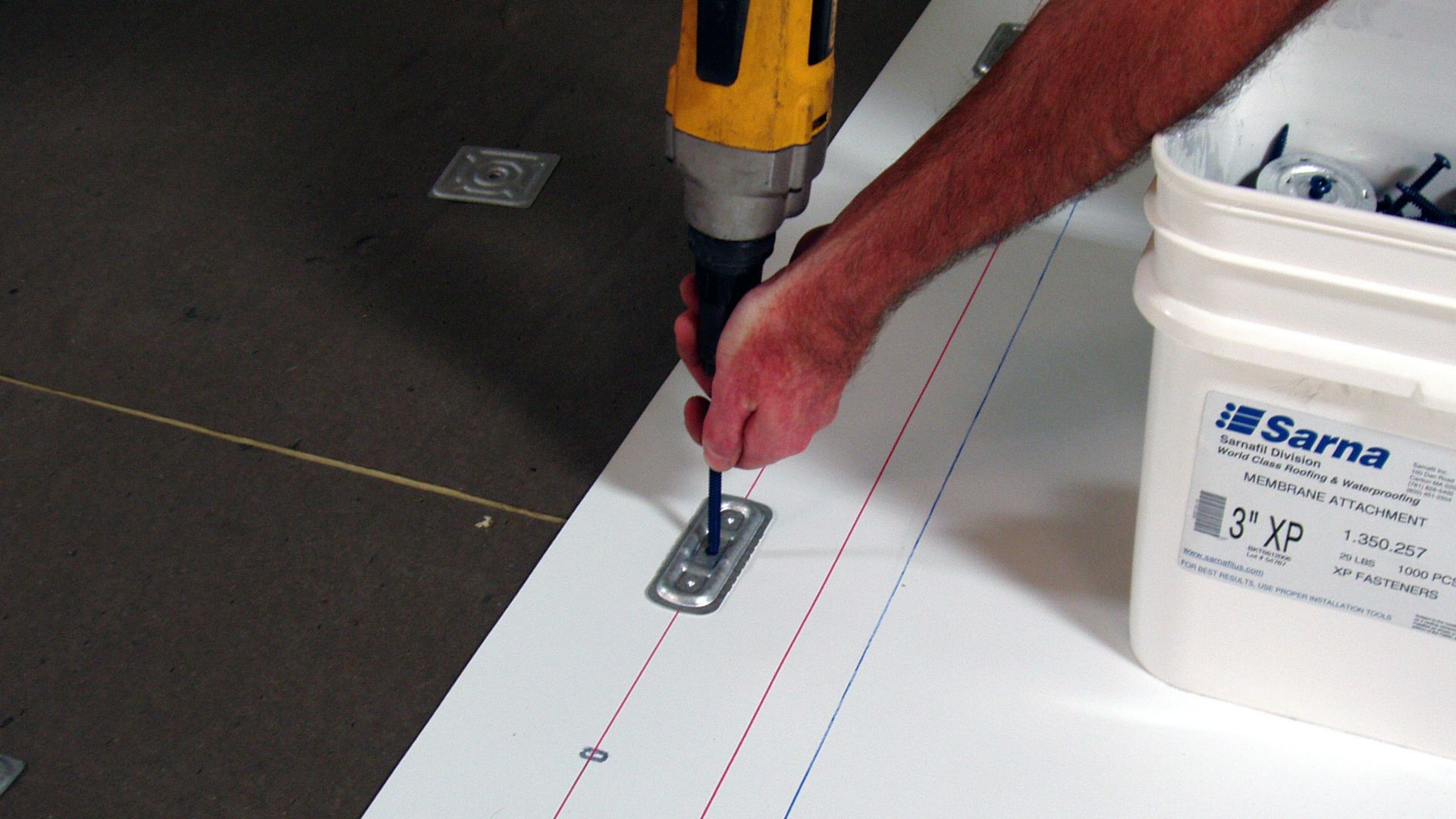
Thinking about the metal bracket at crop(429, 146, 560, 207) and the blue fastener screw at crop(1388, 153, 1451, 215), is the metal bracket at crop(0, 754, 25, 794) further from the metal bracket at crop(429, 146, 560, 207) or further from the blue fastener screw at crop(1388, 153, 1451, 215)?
the blue fastener screw at crop(1388, 153, 1451, 215)

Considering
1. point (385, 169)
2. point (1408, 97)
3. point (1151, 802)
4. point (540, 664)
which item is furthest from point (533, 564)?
point (1408, 97)

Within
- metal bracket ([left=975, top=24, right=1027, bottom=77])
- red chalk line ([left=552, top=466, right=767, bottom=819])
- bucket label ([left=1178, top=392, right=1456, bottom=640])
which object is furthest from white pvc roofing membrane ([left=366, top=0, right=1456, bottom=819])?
metal bracket ([left=975, top=24, right=1027, bottom=77])

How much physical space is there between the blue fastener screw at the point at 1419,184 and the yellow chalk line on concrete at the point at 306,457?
2.17 ft

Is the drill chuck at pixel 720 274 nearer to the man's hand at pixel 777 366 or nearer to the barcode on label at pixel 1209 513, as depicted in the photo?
the man's hand at pixel 777 366

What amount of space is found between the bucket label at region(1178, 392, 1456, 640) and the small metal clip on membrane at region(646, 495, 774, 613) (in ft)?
1.10

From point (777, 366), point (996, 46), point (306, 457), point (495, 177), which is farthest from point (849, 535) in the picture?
point (996, 46)

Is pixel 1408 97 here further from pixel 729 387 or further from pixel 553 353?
pixel 553 353

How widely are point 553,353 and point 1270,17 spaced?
2.28 ft

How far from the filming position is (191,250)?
129cm

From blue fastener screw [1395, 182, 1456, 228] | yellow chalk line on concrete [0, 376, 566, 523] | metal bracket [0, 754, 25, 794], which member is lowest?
metal bracket [0, 754, 25, 794]

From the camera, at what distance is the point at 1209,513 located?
806 millimetres

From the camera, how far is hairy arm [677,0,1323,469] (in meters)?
0.69

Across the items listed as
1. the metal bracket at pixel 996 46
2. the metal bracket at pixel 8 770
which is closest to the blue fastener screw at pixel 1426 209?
the metal bracket at pixel 996 46

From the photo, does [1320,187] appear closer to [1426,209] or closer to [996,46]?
[1426,209]
